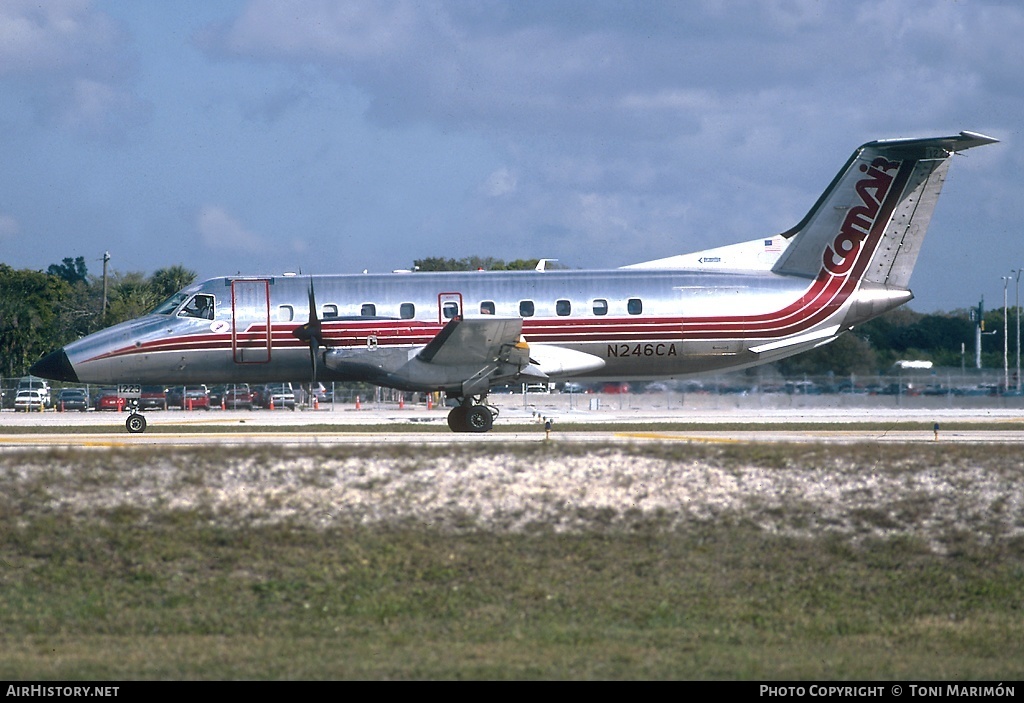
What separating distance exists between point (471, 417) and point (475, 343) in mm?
2108

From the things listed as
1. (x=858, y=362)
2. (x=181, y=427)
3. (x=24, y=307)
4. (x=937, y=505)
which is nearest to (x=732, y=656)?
(x=937, y=505)

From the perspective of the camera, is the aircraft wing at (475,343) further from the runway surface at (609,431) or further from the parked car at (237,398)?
the parked car at (237,398)

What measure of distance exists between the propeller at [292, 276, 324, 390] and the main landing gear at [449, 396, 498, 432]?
3.84 m

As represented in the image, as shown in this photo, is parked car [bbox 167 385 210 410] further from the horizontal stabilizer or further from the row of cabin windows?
the horizontal stabilizer

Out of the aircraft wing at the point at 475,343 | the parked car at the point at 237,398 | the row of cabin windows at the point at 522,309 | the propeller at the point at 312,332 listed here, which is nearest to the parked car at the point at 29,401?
the parked car at the point at 237,398

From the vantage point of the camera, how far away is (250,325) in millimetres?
28609

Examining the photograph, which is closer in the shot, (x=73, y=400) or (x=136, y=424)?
(x=136, y=424)

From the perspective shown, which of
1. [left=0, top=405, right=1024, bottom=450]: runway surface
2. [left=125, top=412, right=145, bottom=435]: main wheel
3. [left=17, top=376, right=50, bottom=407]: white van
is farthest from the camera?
[left=17, top=376, right=50, bottom=407]: white van

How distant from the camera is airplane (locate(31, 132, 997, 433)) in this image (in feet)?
92.5

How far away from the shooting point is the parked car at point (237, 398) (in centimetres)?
6512

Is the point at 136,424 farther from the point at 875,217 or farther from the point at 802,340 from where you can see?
the point at 875,217

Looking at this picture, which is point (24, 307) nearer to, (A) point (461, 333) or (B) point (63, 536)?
(A) point (461, 333)

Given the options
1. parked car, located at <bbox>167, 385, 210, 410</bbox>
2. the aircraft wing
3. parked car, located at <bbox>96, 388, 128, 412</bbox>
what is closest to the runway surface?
the aircraft wing

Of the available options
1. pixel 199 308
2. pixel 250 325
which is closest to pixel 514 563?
pixel 250 325
